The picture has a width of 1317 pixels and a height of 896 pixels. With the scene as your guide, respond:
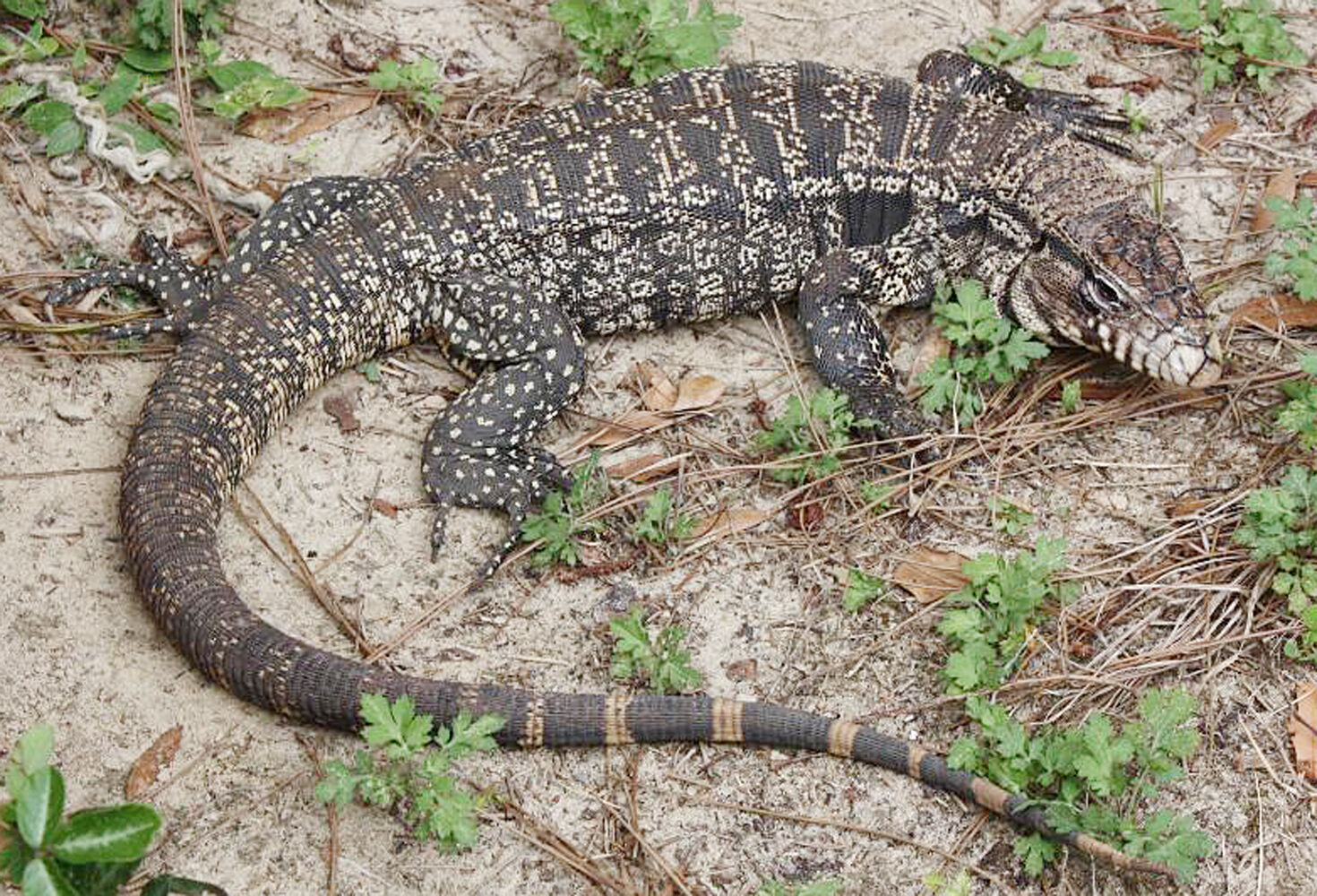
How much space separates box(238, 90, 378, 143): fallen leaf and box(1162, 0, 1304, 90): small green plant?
4512 millimetres

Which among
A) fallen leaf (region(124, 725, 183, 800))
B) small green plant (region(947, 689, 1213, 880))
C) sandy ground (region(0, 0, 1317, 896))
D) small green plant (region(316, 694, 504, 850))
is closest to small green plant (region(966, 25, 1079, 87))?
sandy ground (region(0, 0, 1317, 896))

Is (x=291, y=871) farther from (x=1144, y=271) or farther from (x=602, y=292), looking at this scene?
(x=1144, y=271)

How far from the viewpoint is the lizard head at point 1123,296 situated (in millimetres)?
6145

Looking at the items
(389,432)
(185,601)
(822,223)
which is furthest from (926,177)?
(185,601)

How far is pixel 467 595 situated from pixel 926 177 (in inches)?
120

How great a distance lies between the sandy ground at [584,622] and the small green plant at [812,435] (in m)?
0.18

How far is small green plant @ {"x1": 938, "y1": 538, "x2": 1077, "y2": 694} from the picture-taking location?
5312 mm

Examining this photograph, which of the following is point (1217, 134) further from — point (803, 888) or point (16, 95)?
point (16, 95)

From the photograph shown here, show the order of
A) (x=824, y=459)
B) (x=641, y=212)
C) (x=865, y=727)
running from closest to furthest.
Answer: (x=865, y=727) → (x=824, y=459) → (x=641, y=212)

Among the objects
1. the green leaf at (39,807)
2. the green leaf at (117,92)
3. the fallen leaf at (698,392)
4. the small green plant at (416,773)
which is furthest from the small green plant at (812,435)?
the green leaf at (117,92)

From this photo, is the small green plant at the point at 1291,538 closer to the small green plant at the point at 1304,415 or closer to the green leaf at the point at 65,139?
the small green plant at the point at 1304,415

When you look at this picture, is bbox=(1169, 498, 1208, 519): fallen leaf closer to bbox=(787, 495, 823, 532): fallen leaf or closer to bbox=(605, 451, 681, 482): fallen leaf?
bbox=(787, 495, 823, 532): fallen leaf

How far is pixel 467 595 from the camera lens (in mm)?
5855

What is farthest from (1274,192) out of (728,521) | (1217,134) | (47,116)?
(47,116)
